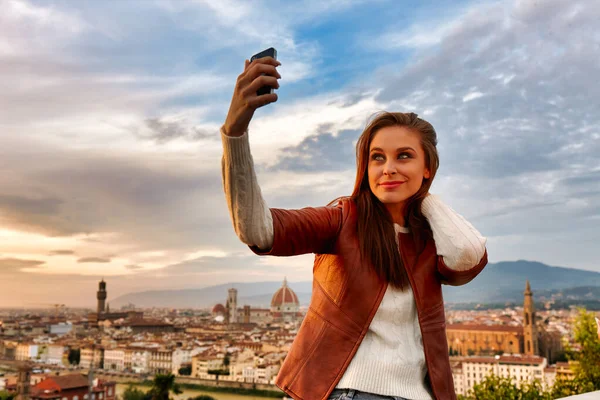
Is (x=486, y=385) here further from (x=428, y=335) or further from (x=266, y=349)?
(x=266, y=349)

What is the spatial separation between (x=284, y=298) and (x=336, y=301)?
55134 mm

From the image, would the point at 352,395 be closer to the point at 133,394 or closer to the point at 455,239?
the point at 455,239

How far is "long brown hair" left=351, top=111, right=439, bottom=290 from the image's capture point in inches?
41.2

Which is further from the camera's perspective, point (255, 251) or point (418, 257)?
point (418, 257)

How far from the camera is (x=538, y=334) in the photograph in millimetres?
34875

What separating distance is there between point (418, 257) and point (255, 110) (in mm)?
454

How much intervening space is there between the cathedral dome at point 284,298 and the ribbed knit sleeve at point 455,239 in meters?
54.8

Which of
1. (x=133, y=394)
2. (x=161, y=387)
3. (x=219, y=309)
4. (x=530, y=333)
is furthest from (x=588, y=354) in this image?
(x=219, y=309)

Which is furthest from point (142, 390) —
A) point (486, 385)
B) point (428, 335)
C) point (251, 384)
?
point (428, 335)

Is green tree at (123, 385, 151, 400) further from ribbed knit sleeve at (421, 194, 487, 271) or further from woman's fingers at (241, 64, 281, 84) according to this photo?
woman's fingers at (241, 64, 281, 84)

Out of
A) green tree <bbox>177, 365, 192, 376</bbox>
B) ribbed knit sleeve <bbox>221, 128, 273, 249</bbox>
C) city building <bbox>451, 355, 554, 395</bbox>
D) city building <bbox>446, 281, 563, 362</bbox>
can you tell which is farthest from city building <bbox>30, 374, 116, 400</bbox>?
ribbed knit sleeve <bbox>221, 128, 273, 249</bbox>

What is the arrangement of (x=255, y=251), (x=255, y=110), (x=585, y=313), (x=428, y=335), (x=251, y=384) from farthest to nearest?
1. (x=251, y=384)
2. (x=585, y=313)
3. (x=428, y=335)
4. (x=255, y=251)
5. (x=255, y=110)

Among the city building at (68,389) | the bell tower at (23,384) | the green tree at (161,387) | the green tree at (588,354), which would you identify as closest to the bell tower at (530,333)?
the green tree at (161,387)

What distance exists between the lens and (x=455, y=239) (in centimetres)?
109
